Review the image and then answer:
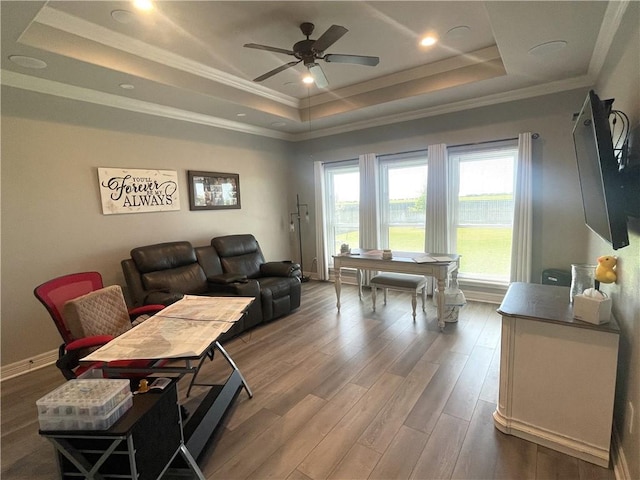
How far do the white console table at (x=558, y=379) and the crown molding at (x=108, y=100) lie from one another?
4.24 metres

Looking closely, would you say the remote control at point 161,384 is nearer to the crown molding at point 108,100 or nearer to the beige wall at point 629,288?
the beige wall at point 629,288

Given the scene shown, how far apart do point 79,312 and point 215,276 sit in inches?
71.2

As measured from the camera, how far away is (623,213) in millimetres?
1408

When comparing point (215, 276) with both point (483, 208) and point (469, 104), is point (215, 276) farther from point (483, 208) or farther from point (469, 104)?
point (469, 104)

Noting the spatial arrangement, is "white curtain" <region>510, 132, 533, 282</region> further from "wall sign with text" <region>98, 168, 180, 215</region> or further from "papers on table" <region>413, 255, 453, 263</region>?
"wall sign with text" <region>98, 168, 180, 215</region>

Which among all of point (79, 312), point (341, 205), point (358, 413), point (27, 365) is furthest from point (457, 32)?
point (27, 365)

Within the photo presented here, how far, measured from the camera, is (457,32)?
9.53ft

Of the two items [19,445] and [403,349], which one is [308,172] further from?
[19,445]

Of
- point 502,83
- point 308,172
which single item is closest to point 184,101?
point 308,172

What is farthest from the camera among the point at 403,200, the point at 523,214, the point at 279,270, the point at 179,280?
the point at 403,200

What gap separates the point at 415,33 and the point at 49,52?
123 inches

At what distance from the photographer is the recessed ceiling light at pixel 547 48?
8.30 ft

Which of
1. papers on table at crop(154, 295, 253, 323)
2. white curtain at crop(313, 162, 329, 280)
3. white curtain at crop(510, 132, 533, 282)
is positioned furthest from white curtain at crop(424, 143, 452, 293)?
papers on table at crop(154, 295, 253, 323)

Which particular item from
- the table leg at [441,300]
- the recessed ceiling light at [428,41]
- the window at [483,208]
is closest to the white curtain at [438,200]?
the window at [483,208]
